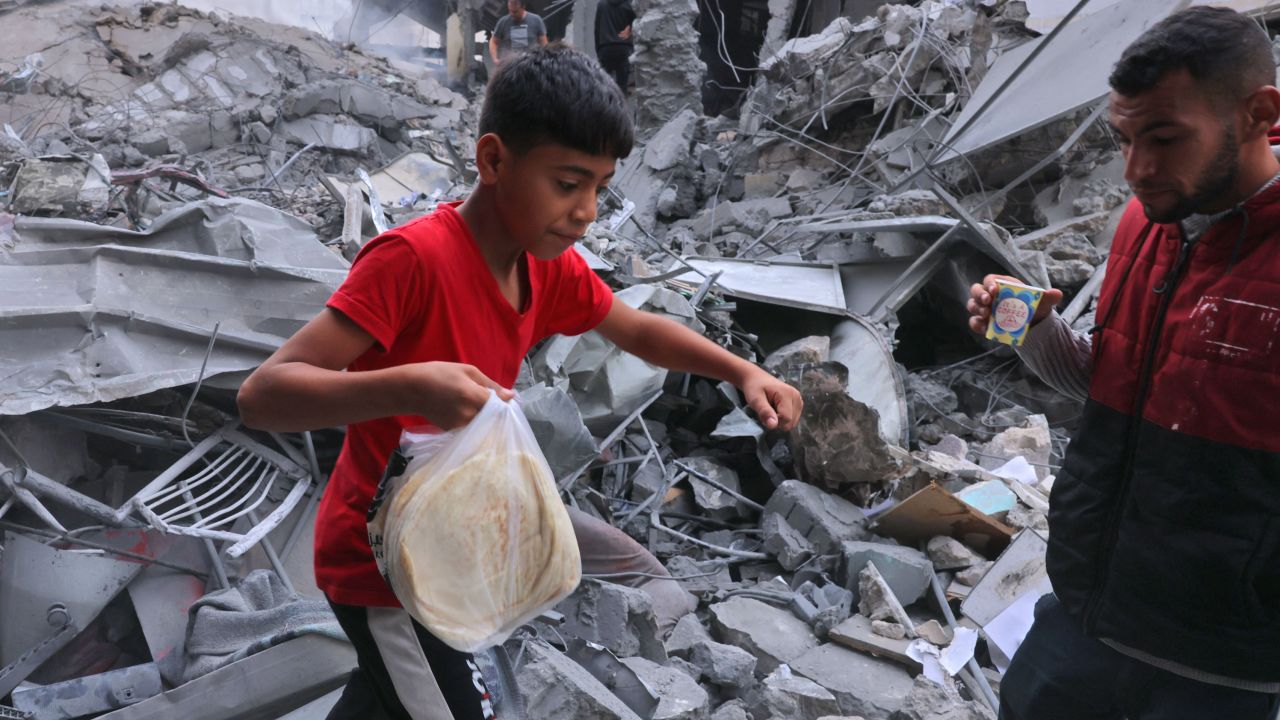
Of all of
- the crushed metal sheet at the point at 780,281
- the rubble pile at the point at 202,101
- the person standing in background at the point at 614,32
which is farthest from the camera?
the person standing in background at the point at 614,32

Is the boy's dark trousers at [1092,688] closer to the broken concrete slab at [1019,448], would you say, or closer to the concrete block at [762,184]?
the broken concrete slab at [1019,448]

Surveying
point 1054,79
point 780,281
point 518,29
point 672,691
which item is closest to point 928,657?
point 672,691

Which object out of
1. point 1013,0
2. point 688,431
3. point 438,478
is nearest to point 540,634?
point 438,478

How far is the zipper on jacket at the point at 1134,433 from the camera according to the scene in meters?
1.63

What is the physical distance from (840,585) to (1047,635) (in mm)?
1846

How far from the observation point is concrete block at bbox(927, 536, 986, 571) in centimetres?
365

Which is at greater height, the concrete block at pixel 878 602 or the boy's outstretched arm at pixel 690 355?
the boy's outstretched arm at pixel 690 355

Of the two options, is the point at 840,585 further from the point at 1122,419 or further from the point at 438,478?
the point at 438,478

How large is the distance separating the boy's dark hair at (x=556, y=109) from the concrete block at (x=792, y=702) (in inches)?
73.5

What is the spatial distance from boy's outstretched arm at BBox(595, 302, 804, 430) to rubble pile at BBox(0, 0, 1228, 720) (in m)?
0.87

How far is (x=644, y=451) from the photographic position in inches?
171

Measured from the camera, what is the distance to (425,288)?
1420 mm

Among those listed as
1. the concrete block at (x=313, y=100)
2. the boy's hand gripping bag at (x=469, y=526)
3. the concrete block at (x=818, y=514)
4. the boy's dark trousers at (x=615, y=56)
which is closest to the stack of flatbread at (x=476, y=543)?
the boy's hand gripping bag at (x=469, y=526)

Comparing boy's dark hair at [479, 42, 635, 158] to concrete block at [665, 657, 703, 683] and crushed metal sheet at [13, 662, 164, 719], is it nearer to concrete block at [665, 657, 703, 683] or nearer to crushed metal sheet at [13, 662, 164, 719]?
concrete block at [665, 657, 703, 683]
